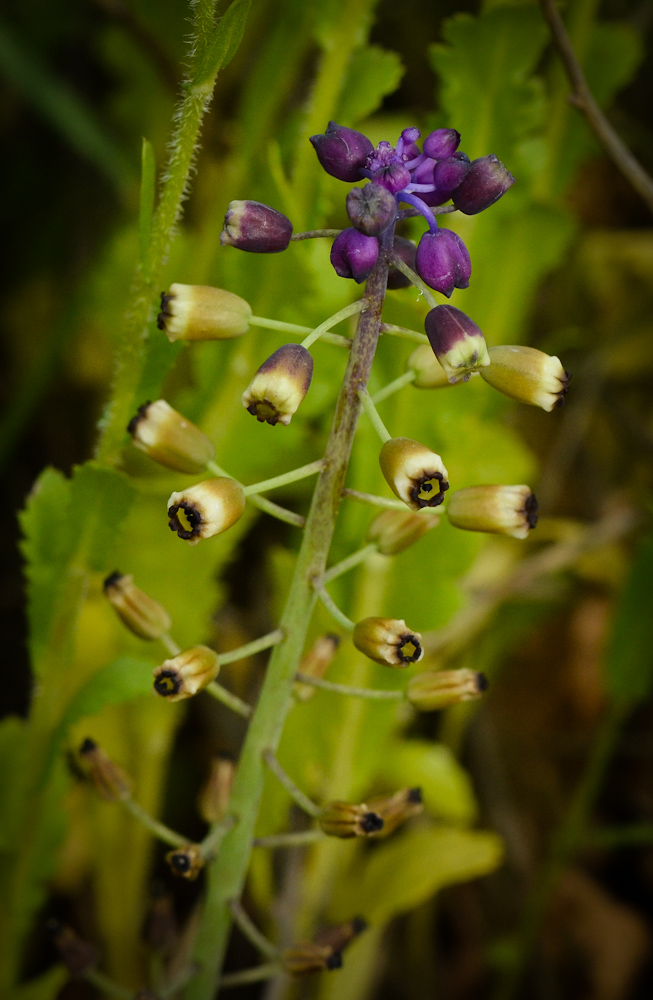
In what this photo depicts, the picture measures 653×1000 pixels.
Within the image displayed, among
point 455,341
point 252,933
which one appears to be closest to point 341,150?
point 455,341

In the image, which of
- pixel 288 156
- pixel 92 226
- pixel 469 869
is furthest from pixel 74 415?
pixel 469 869

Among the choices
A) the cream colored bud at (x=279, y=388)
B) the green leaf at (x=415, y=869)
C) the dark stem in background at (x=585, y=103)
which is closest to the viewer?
the cream colored bud at (x=279, y=388)

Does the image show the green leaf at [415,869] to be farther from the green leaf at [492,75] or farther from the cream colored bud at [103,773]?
the green leaf at [492,75]

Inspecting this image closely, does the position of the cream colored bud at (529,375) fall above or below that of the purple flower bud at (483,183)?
below

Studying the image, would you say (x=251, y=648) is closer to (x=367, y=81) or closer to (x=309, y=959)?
(x=309, y=959)

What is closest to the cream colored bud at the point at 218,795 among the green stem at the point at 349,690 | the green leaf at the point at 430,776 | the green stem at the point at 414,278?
the green stem at the point at 349,690

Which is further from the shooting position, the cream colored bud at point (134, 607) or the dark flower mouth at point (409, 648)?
the cream colored bud at point (134, 607)

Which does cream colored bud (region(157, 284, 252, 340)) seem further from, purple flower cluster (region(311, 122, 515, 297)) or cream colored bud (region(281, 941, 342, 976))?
cream colored bud (region(281, 941, 342, 976))

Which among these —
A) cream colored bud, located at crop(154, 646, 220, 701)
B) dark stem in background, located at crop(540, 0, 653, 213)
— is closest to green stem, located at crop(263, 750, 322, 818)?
cream colored bud, located at crop(154, 646, 220, 701)
